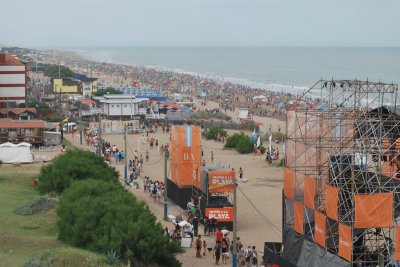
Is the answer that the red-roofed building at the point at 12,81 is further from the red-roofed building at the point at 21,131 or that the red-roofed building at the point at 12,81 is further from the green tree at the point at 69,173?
the green tree at the point at 69,173

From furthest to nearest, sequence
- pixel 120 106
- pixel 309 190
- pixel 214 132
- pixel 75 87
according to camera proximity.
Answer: pixel 75 87 < pixel 120 106 < pixel 214 132 < pixel 309 190

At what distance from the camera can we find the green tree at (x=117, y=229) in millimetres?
17594

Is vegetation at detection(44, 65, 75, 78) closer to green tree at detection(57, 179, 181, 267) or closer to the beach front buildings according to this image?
the beach front buildings

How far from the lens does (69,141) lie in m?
50.5

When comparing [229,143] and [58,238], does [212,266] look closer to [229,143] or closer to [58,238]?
[58,238]

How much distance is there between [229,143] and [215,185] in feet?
77.1

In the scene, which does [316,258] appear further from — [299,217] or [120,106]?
[120,106]

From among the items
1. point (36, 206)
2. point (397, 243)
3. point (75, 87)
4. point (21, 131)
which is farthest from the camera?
point (75, 87)

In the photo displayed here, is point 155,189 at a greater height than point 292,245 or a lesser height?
lesser

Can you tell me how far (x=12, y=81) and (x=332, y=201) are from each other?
48983 millimetres

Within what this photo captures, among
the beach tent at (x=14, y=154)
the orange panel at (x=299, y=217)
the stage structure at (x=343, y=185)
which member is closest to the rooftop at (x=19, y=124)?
the beach tent at (x=14, y=154)

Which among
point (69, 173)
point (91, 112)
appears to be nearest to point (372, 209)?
point (69, 173)

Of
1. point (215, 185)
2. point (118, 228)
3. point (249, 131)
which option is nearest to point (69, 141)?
point (249, 131)

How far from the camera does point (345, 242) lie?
701 inches
